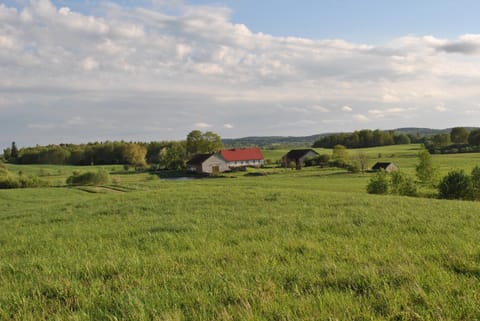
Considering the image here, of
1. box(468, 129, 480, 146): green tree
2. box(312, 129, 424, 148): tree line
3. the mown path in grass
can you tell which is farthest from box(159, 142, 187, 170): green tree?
box(468, 129, 480, 146): green tree

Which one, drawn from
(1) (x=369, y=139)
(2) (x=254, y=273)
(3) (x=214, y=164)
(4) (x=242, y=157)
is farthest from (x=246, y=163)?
(2) (x=254, y=273)

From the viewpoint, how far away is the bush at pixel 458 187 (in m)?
34.2

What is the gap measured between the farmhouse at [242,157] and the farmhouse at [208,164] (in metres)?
2.56

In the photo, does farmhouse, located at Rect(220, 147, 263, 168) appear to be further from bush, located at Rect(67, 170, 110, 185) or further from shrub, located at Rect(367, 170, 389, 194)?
shrub, located at Rect(367, 170, 389, 194)

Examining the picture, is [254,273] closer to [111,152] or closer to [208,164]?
[208,164]

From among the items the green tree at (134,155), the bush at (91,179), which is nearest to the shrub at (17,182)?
the bush at (91,179)

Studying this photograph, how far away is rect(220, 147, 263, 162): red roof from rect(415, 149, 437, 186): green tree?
195 ft

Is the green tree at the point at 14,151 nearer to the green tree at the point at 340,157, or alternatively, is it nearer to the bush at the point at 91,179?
the bush at the point at 91,179

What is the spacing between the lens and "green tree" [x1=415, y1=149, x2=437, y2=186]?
44906 mm

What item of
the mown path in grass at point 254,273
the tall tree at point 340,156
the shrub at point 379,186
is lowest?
the shrub at point 379,186

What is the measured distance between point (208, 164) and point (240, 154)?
1300 cm

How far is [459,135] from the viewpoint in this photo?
130 m

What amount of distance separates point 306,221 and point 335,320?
21.8 ft

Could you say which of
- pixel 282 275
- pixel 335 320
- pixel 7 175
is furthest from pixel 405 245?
pixel 7 175
